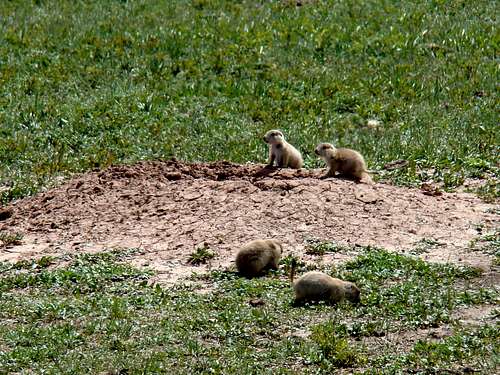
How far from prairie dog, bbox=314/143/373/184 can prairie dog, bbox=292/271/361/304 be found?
4017 mm

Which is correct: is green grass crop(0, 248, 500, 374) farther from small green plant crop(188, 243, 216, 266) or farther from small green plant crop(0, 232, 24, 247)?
small green plant crop(0, 232, 24, 247)

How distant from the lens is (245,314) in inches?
441

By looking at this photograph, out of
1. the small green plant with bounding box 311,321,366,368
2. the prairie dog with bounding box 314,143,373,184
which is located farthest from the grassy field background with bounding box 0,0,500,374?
the prairie dog with bounding box 314,143,373,184

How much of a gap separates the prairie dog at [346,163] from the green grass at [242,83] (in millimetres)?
956

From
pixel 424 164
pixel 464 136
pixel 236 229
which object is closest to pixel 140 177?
pixel 236 229

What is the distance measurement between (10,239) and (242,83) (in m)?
7.43

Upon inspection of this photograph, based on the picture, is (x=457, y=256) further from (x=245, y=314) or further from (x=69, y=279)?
(x=69, y=279)

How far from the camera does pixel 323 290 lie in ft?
37.5

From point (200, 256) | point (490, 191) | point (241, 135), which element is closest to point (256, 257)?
point (200, 256)

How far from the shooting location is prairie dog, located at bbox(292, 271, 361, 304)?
11422 mm

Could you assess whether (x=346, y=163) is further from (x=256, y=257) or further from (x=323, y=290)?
(x=323, y=290)

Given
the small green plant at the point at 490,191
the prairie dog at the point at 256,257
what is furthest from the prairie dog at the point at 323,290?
the small green plant at the point at 490,191

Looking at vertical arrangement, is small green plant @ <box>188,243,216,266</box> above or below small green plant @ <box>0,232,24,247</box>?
above

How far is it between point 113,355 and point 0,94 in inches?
430
